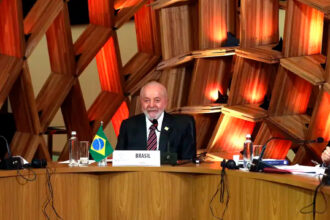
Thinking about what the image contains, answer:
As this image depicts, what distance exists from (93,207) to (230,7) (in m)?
3.51

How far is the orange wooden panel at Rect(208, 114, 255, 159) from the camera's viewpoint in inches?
248

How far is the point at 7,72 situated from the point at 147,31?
2.42 m

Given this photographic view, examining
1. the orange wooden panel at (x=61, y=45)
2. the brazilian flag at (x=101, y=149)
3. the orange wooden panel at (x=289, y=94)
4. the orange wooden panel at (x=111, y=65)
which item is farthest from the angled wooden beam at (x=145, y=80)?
the brazilian flag at (x=101, y=149)

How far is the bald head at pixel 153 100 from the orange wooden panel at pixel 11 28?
2.53 meters

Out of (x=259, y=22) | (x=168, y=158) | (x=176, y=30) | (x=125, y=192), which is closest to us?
(x=125, y=192)

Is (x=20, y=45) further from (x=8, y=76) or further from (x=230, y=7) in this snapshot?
(x=230, y=7)

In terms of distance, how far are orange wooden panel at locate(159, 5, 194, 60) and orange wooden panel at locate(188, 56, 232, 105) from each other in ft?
1.38

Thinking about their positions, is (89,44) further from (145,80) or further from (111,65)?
(145,80)

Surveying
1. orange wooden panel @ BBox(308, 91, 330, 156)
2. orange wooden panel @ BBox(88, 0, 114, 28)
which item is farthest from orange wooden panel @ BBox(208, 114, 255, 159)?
orange wooden panel @ BBox(88, 0, 114, 28)

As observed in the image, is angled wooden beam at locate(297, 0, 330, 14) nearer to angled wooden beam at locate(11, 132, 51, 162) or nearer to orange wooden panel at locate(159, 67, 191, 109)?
orange wooden panel at locate(159, 67, 191, 109)

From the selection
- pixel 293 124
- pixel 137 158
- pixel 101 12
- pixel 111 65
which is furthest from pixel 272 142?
pixel 101 12

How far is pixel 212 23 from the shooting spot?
6258 millimetres

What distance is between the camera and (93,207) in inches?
139

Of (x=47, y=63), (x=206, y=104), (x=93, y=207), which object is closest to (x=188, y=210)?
(x=93, y=207)
